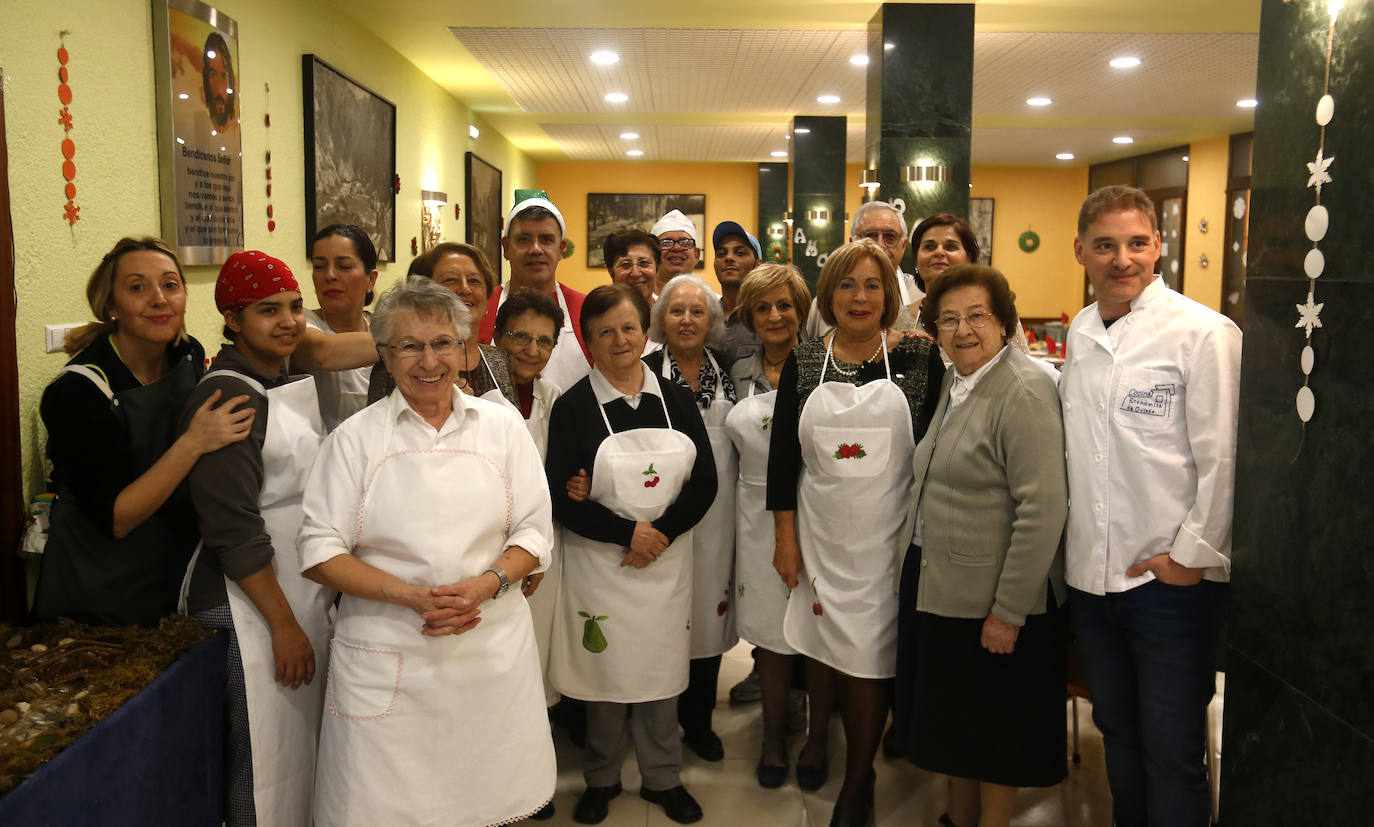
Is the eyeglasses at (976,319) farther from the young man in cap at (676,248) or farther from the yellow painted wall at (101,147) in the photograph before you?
the yellow painted wall at (101,147)

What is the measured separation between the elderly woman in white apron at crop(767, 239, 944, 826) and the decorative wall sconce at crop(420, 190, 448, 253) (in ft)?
19.4

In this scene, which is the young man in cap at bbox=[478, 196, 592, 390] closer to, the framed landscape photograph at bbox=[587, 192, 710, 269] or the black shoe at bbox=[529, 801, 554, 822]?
the black shoe at bbox=[529, 801, 554, 822]

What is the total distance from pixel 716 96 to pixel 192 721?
8.04m

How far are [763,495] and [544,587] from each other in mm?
729

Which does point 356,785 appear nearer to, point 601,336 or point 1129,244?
point 601,336

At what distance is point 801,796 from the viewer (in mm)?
2996

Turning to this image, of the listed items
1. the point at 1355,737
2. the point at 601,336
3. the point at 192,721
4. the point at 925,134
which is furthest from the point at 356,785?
the point at 925,134

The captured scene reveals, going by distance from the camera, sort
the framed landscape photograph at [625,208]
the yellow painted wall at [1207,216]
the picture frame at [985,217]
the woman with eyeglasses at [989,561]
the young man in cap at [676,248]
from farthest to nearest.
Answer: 1. the picture frame at [985,217]
2. the framed landscape photograph at [625,208]
3. the yellow painted wall at [1207,216]
4. the young man in cap at [676,248]
5. the woman with eyeglasses at [989,561]

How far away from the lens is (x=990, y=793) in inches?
96.6

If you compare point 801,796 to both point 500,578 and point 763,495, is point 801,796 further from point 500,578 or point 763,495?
point 500,578

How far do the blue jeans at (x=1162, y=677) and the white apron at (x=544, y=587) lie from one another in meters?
1.45

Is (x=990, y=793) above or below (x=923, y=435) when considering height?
below

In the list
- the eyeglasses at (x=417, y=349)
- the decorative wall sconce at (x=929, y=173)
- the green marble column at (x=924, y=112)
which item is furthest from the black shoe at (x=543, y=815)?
the decorative wall sconce at (x=929, y=173)

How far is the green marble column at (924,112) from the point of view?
6195 millimetres
